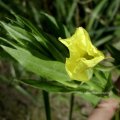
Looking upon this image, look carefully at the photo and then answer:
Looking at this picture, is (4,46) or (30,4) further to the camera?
(30,4)

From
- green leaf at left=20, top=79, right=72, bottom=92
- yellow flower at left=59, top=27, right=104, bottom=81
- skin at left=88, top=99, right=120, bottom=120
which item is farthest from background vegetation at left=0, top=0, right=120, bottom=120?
yellow flower at left=59, top=27, right=104, bottom=81

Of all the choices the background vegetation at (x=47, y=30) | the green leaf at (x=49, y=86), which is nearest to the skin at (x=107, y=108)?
the green leaf at (x=49, y=86)

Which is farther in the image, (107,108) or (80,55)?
(107,108)

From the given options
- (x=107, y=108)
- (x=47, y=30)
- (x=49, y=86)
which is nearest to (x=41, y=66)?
(x=49, y=86)

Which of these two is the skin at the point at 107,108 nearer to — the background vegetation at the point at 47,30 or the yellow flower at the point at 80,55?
the yellow flower at the point at 80,55

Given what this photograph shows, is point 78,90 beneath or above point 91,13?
above

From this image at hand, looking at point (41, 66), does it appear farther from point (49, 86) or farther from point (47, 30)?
point (47, 30)

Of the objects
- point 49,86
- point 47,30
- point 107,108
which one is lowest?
point 47,30

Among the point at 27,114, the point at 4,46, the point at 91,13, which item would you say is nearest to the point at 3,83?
the point at 27,114

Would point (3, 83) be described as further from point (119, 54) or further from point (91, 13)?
point (119, 54)
